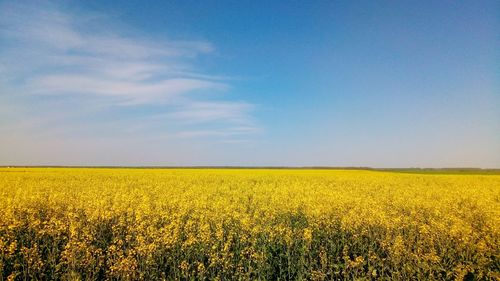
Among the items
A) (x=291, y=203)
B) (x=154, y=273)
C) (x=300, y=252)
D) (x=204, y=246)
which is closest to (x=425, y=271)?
(x=300, y=252)

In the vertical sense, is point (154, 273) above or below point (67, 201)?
below

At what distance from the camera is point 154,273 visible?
676cm

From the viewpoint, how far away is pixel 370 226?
31.9 ft

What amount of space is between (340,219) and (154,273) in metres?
5.62

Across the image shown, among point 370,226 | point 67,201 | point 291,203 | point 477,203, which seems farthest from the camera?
point 477,203


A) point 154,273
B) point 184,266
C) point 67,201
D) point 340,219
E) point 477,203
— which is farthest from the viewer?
point 477,203

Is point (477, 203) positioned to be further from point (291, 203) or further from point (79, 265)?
point (79, 265)

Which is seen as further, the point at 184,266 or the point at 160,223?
the point at 160,223

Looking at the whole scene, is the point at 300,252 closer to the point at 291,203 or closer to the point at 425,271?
the point at 425,271

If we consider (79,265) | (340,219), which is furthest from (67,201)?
(340,219)

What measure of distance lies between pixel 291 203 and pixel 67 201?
749cm

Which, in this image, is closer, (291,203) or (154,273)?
(154,273)

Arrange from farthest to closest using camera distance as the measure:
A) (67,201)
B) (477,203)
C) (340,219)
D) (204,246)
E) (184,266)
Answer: (477,203), (67,201), (340,219), (204,246), (184,266)

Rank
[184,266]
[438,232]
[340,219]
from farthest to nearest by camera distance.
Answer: [340,219], [438,232], [184,266]
